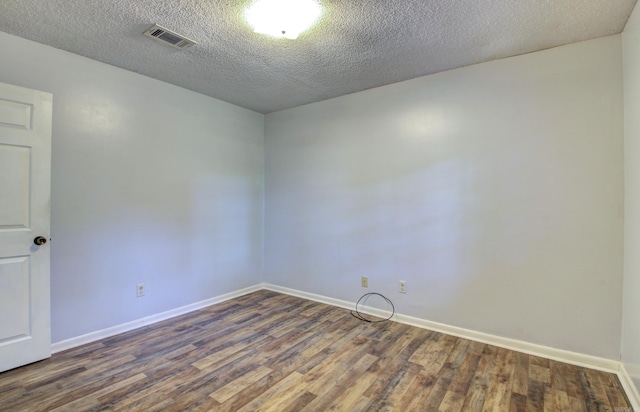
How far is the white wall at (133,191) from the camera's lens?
2510 mm

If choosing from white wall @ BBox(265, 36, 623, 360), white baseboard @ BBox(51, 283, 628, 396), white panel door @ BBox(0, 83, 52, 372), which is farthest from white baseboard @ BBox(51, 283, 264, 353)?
white wall @ BBox(265, 36, 623, 360)

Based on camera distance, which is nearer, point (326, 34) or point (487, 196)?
point (326, 34)

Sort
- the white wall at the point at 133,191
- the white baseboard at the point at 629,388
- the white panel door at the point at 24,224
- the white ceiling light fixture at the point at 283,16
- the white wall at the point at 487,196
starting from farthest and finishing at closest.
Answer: the white wall at the point at 133,191 → the white wall at the point at 487,196 → the white panel door at the point at 24,224 → the white ceiling light fixture at the point at 283,16 → the white baseboard at the point at 629,388

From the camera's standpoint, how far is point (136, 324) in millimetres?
2951

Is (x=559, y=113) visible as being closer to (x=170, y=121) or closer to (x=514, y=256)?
(x=514, y=256)

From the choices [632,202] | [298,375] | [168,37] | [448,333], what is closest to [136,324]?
[298,375]

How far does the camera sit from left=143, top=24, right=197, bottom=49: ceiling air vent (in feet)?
7.23

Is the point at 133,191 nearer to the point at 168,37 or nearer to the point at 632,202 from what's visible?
the point at 168,37

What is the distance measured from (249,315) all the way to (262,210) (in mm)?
1543

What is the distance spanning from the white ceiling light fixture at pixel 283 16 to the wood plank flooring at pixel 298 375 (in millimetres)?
2466

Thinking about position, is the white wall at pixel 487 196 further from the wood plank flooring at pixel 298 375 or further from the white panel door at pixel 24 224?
the white panel door at pixel 24 224

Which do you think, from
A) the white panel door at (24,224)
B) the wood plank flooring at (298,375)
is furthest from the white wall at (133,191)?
the wood plank flooring at (298,375)

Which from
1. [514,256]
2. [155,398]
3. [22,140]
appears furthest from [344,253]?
[22,140]

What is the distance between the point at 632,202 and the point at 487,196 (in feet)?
2.98
